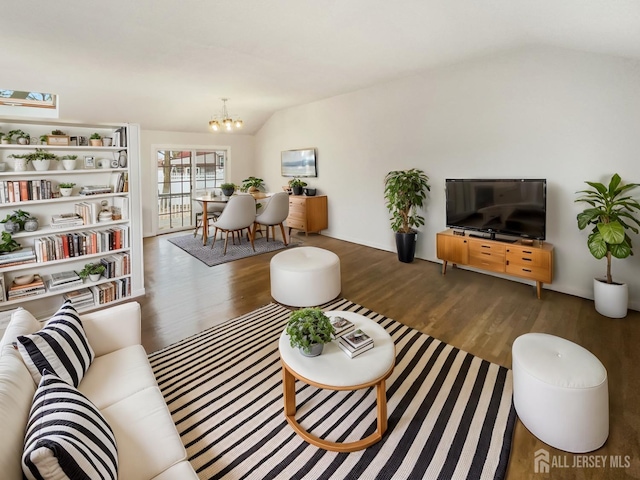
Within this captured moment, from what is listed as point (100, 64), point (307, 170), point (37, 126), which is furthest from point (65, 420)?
point (307, 170)

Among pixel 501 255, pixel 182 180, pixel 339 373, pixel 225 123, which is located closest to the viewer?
pixel 339 373

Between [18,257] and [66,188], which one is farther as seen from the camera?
[66,188]

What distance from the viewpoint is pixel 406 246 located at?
4.64 metres

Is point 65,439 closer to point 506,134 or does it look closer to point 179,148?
point 506,134

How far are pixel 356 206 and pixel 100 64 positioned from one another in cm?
405

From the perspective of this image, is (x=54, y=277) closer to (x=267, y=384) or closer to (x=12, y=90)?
(x=267, y=384)

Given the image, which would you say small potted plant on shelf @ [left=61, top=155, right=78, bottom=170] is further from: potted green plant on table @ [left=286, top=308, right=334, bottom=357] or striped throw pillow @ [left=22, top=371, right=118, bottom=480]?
potted green plant on table @ [left=286, top=308, right=334, bottom=357]

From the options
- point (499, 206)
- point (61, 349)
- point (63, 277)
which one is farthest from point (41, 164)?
point (499, 206)

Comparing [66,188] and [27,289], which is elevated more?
[66,188]

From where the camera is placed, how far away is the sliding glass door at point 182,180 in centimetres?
695

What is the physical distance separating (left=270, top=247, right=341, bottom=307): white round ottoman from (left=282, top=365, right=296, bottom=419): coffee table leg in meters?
1.37

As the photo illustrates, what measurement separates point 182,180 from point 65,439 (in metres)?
6.99

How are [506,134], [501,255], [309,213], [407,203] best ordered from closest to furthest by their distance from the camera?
[501,255], [506,134], [407,203], [309,213]

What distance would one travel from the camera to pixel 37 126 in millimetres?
2881
